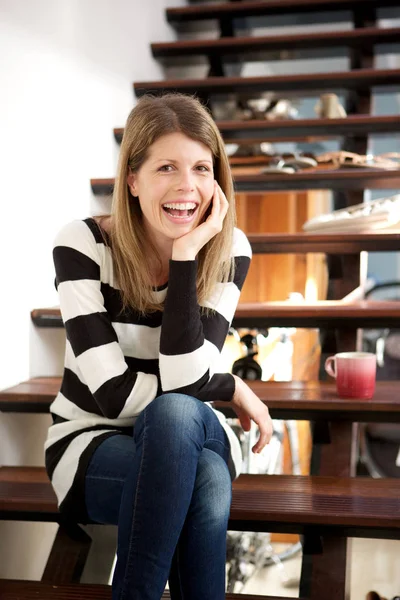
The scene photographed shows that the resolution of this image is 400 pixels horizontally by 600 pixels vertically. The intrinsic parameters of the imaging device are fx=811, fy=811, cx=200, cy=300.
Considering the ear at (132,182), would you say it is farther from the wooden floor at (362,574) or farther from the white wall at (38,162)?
the wooden floor at (362,574)

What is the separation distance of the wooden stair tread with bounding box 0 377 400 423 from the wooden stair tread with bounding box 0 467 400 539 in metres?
0.14

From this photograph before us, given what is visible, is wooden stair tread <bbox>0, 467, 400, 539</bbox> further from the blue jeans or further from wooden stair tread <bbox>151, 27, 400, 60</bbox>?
wooden stair tread <bbox>151, 27, 400, 60</bbox>

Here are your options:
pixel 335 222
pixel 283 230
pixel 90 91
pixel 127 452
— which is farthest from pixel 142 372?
pixel 283 230

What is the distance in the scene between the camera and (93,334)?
4.83 feet

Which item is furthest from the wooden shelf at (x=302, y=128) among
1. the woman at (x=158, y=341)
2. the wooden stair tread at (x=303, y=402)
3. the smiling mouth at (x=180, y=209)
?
the smiling mouth at (x=180, y=209)

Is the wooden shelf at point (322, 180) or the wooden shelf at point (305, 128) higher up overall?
the wooden shelf at point (305, 128)

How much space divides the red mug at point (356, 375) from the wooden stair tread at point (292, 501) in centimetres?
19

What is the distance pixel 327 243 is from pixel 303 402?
0.57 metres

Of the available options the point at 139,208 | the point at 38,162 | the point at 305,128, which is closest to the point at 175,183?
the point at 139,208

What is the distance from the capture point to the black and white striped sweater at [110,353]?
144cm

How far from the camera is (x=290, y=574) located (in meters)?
2.77

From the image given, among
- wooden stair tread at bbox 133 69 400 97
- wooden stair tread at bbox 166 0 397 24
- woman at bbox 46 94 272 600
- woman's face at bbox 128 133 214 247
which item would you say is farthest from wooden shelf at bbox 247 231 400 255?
wooden stair tread at bbox 166 0 397 24

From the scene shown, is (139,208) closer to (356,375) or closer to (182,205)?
(182,205)

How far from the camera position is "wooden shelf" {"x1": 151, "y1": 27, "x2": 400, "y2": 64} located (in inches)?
120
